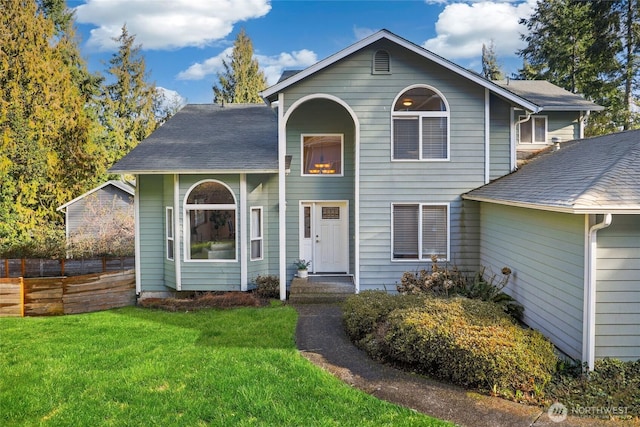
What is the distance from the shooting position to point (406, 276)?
898 centimetres

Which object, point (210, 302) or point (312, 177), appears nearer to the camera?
point (210, 302)

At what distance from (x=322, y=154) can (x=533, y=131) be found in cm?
699

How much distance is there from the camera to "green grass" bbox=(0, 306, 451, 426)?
4246 millimetres

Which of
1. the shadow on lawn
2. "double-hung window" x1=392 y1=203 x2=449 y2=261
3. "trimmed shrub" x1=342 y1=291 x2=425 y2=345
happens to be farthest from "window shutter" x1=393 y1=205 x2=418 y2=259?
the shadow on lawn

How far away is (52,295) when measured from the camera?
9.56 meters

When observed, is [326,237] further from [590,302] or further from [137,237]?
[590,302]

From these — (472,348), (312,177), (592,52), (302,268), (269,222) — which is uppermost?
(592,52)

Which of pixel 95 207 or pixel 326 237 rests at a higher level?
pixel 95 207

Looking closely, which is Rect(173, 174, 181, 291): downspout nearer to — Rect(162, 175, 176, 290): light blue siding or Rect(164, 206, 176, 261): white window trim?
Rect(162, 175, 176, 290): light blue siding

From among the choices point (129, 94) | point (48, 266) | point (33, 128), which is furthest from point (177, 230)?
point (129, 94)

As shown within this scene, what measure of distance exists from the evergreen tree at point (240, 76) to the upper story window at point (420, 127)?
20.8 meters

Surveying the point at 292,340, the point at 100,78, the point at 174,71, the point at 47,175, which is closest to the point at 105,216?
the point at 47,175

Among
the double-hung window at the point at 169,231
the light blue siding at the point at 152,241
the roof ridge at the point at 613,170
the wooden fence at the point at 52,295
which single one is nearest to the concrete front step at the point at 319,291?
the double-hung window at the point at 169,231

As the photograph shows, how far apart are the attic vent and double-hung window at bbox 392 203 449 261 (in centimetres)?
351
